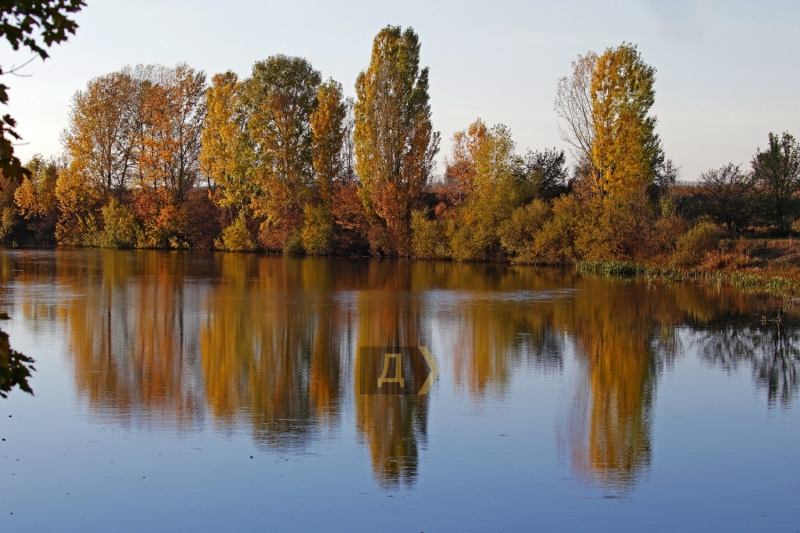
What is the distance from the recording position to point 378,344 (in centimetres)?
1462

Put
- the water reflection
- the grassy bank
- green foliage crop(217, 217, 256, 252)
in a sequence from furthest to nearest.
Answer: green foliage crop(217, 217, 256, 252), the grassy bank, the water reflection

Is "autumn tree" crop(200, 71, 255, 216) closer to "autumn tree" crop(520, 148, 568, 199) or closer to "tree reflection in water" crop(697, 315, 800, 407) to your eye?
"autumn tree" crop(520, 148, 568, 199)

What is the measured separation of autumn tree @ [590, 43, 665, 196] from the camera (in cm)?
3578

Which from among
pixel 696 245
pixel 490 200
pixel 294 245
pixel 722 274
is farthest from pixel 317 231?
pixel 722 274

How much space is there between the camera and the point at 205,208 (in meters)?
52.5

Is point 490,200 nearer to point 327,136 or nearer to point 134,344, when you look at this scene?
point 327,136

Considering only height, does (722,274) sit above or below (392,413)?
above

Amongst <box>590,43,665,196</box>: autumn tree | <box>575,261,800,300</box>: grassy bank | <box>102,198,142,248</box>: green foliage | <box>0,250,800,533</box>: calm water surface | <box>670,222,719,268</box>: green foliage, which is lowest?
<box>0,250,800,533</box>: calm water surface

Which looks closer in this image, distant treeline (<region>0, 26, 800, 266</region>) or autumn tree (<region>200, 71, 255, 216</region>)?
distant treeline (<region>0, 26, 800, 266</region>)

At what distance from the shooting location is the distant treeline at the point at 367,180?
36.0m

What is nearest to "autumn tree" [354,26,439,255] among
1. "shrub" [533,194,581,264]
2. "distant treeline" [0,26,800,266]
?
"distant treeline" [0,26,800,266]

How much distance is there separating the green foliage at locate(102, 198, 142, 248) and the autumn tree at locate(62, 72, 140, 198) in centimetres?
255

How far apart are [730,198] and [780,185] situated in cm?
241

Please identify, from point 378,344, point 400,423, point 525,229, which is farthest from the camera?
point 525,229
